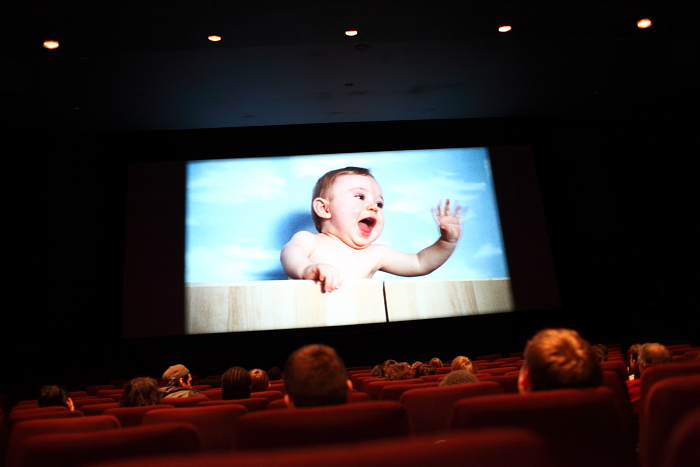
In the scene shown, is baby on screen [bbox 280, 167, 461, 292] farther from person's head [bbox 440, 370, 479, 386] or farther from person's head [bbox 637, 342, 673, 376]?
person's head [bbox 440, 370, 479, 386]

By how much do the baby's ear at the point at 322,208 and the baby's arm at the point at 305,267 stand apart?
569mm

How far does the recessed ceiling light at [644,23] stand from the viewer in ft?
22.5

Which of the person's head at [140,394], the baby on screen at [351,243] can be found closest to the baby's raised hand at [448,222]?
the baby on screen at [351,243]

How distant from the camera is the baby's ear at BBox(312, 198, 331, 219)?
8594 mm

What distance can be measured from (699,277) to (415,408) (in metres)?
9.45

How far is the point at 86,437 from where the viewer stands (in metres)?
0.92

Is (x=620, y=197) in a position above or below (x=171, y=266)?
above

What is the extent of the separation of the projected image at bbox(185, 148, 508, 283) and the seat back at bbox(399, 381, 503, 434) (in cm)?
651

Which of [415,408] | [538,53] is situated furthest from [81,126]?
[415,408]

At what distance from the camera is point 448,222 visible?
28.3 ft

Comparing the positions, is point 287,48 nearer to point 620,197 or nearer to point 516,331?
point 516,331

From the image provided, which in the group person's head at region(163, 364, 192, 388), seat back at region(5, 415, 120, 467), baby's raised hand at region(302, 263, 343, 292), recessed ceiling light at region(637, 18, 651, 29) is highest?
recessed ceiling light at region(637, 18, 651, 29)

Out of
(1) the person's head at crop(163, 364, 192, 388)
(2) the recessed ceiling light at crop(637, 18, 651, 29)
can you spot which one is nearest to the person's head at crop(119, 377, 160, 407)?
(1) the person's head at crop(163, 364, 192, 388)

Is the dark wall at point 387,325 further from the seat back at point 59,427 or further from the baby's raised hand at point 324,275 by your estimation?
the seat back at point 59,427
